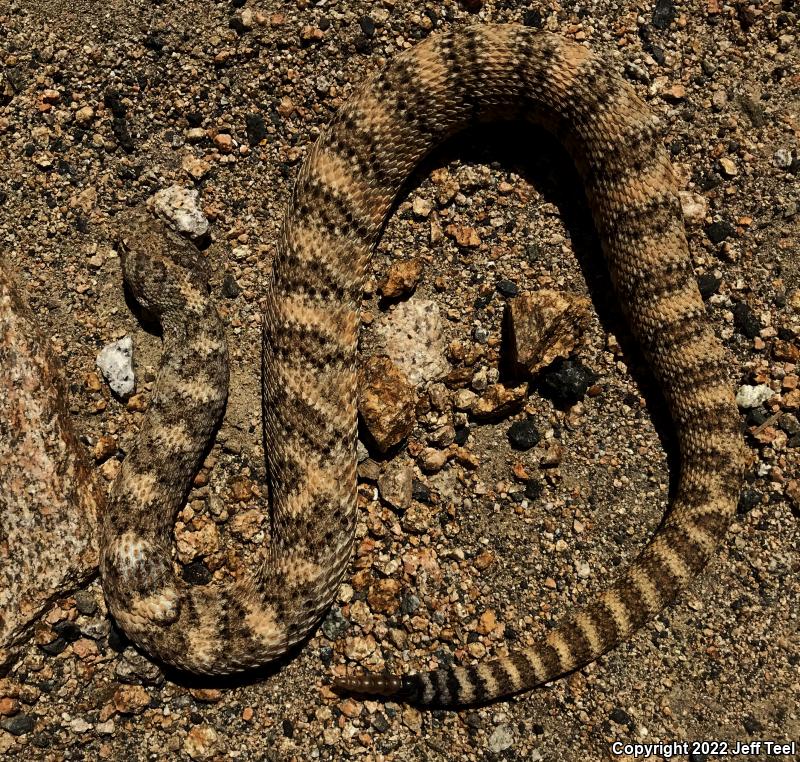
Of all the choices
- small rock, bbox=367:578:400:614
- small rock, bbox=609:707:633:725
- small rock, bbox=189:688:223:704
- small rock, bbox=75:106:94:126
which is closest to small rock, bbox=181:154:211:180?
small rock, bbox=75:106:94:126

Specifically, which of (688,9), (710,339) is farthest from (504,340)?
(688,9)

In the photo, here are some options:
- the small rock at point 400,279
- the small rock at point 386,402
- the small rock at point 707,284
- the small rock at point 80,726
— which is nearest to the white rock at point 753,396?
the small rock at point 707,284

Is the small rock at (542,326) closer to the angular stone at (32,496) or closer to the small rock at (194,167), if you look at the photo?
the small rock at (194,167)

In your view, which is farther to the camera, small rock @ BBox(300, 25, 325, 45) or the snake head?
small rock @ BBox(300, 25, 325, 45)

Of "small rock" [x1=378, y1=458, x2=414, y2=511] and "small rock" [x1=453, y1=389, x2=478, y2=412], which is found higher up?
"small rock" [x1=453, y1=389, x2=478, y2=412]

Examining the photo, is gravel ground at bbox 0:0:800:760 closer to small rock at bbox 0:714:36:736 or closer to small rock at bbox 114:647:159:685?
small rock at bbox 114:647:159:685

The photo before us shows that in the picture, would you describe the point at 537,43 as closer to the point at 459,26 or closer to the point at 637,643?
the point at 459,26

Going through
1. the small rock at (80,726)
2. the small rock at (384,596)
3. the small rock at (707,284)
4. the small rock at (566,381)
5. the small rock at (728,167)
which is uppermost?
the small rock at (728,167)
